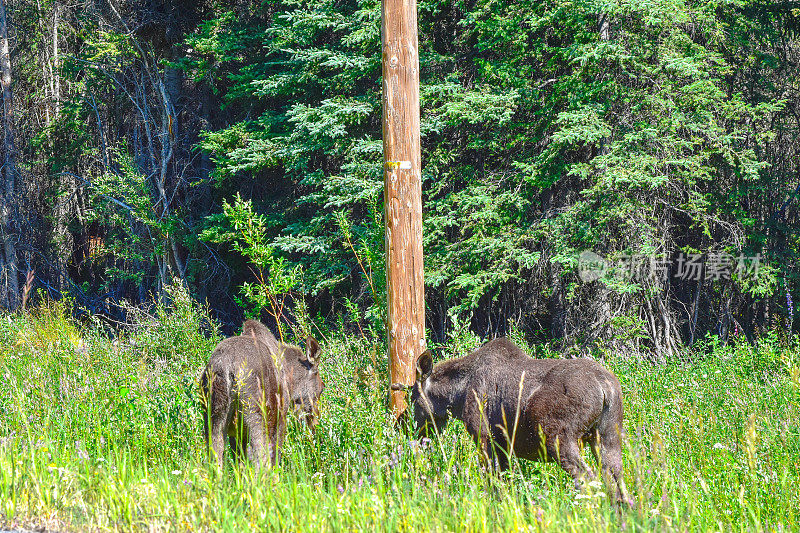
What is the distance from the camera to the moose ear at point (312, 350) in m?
6.69

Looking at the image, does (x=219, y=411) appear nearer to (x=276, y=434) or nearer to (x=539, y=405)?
(x=276, y=434)

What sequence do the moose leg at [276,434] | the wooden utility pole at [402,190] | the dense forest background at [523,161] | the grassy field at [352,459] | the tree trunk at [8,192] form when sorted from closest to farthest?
the grassy field at [352,459]
the moose leg at [276,434]
the wooden utility pole at [402,190]
the dense forest background at [523,161]
the tree trunk at [8,192]

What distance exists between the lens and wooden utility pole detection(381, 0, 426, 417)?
21.1 ft

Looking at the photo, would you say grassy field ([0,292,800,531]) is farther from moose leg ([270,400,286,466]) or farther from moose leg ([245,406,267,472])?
moose leg ([245,406,267,472])

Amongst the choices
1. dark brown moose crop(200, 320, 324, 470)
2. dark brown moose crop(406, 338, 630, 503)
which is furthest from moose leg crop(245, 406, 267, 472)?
dark brown moose crop(406, 338, 630, 503)

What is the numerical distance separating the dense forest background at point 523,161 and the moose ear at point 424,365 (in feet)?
7.16

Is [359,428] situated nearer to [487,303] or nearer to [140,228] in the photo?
[487,303]

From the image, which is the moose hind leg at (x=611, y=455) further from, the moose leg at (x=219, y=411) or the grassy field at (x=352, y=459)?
the moose leg at (x=219, y=411)

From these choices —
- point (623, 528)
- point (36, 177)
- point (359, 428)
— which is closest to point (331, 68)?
point (359, 428)

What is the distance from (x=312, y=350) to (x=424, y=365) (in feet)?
4.17

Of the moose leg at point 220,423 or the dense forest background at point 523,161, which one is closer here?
the moose leg at point 220,423

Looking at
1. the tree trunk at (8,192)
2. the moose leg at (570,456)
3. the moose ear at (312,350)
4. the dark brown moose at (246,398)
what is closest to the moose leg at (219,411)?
the dark brown moose at (246,398)

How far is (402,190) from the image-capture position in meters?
6.52

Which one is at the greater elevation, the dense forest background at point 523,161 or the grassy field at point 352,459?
the dense forest background at point 523,161
